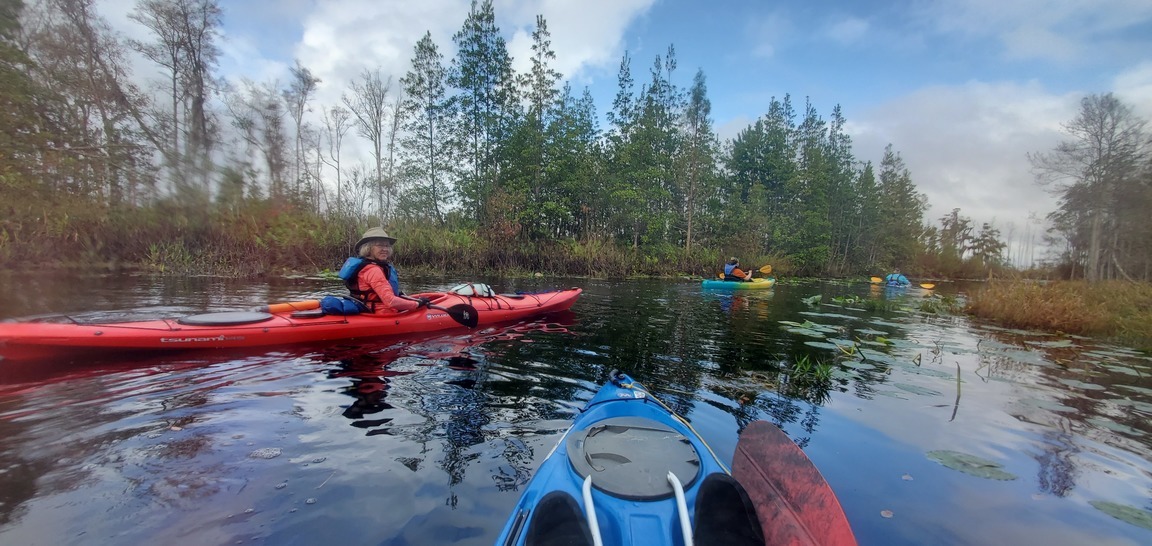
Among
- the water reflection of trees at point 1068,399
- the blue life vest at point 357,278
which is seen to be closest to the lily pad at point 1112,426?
the water reflection of trees at point 1068,399

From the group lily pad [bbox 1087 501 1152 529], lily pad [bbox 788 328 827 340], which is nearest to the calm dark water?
lily pad [bbox 1087 501 1152 529]

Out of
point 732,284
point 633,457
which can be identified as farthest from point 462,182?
point 633,457

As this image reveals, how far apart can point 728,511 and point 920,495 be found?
174 centimetres

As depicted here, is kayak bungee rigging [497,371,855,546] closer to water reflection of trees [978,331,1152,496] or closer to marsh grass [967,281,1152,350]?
water reflection of trees [978,331,1152,496]

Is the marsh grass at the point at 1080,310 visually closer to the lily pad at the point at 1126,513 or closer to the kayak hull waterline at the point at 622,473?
the lily pad at the point at 1126,513

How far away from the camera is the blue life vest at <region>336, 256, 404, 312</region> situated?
221 inches

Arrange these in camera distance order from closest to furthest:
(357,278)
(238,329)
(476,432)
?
(476,432) → (238,329) → (357,278)

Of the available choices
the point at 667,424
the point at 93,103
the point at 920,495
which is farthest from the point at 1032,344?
the point at 93,103

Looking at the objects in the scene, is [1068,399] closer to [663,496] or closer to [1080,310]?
[663,496]

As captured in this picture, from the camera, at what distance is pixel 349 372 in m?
4.37

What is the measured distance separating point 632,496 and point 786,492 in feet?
2.50

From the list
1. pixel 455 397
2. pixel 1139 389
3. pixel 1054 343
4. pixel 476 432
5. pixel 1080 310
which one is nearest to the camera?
pixel 476 432

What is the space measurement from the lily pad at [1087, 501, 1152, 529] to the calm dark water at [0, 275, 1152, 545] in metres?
0.02

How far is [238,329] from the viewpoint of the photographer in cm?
483
